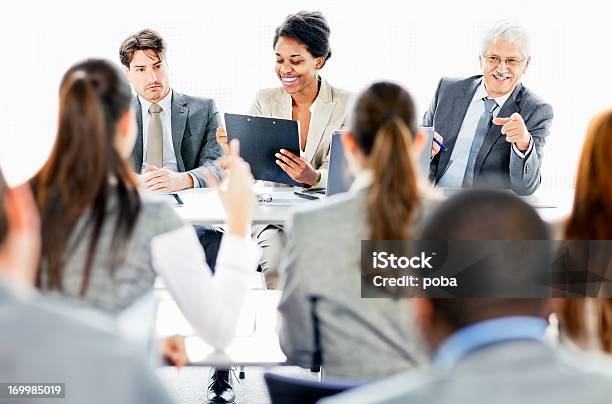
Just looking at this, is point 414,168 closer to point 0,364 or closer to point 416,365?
point 416,365

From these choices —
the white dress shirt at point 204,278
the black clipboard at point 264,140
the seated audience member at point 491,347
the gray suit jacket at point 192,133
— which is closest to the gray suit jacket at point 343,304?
the white dress shirt at point 204,278

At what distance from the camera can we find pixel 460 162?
351cm

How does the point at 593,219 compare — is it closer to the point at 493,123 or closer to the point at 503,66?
the point at 493,123

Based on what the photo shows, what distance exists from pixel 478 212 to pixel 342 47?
3.79 metres

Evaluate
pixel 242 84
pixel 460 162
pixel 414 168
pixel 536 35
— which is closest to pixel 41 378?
pixel 414 168

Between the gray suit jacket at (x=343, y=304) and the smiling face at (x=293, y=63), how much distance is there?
1998mm

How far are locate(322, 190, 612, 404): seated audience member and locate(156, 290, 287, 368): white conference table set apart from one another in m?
0.98

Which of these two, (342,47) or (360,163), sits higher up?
(342,47)

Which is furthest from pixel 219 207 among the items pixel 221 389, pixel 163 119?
pixel 163 119

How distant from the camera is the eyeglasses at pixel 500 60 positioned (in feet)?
11.3

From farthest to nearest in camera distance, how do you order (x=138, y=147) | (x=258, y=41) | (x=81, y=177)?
(x=258, y=41)
(x=138, y=147)
(x=81, y=177)

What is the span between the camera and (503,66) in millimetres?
3449

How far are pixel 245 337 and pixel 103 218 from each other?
698 mm

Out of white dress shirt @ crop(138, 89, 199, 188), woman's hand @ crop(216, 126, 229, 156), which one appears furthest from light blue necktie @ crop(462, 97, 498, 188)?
white dress shirt @ crop(138, 89, 199, 188)
